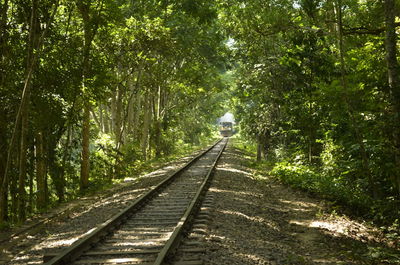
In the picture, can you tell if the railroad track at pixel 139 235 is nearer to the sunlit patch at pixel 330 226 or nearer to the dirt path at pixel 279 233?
the dirt path at pixel 279 233

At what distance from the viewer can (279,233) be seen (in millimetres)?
7590

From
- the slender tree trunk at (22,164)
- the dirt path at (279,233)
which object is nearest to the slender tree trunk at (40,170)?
the slender tree trunk at (22,164)

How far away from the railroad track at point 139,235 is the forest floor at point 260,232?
1.59 feet

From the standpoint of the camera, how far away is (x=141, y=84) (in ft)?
76.0

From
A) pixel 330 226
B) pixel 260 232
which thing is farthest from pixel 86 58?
pixel 330 226

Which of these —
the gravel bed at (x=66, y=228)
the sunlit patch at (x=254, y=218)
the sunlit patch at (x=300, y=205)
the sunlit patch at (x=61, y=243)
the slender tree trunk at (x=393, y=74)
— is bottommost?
the sunlit patch at (x=300, y=205)

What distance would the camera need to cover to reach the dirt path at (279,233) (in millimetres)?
5969

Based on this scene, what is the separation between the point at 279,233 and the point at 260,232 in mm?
407

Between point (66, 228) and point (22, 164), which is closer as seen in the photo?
point (66, 228)

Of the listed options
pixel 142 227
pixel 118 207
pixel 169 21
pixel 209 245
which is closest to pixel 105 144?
pixel 169 21

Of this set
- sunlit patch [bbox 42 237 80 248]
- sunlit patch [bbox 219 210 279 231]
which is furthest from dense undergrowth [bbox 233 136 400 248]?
sunlit patch [bbox 42 237 80 248]

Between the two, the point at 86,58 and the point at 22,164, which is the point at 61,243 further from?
the point at 86,58

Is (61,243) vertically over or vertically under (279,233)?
over

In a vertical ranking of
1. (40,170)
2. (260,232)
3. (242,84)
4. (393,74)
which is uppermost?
(242,84)
